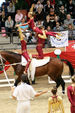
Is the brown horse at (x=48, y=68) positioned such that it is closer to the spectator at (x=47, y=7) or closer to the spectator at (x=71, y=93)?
the spectator at (x=71, y=93)

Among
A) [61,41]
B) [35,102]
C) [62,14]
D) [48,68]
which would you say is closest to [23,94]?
[35,102]

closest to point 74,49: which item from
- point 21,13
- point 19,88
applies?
point 21,13

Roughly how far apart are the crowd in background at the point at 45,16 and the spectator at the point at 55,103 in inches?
368

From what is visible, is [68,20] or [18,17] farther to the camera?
[18,17]

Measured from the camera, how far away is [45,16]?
68.3 feet

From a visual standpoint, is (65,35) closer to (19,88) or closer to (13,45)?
(13,45)

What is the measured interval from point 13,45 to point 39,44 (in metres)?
4.35

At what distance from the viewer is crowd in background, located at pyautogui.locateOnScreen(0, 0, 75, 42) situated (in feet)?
65.8

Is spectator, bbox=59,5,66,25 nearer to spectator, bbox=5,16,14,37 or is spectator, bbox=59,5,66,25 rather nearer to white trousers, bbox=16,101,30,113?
spectator, bbox=5,16,14,37

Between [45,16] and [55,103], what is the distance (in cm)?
1147

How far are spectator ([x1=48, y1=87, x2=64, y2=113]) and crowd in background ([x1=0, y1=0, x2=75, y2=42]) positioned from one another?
30.6 feet

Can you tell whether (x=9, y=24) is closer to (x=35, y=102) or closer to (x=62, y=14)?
(x=62, y=14)

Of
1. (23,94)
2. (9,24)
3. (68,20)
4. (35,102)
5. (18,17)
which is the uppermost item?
(23,94)

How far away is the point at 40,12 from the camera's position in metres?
20.8
